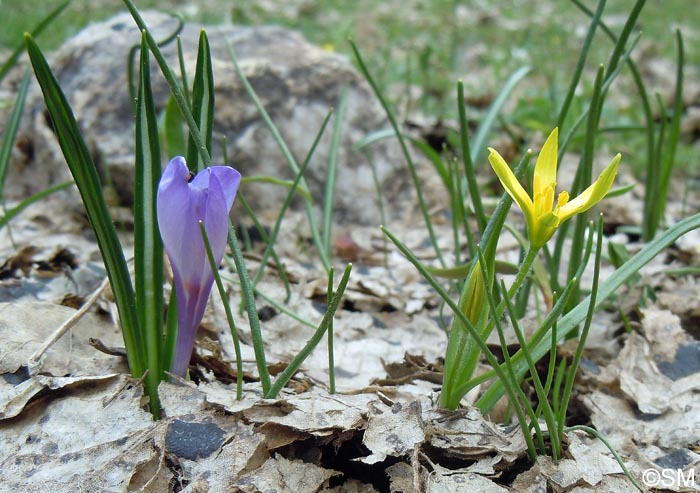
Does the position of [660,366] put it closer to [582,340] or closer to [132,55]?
[582,340]

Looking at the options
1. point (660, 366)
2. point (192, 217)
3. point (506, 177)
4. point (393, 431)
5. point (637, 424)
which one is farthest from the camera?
point (660, 366)

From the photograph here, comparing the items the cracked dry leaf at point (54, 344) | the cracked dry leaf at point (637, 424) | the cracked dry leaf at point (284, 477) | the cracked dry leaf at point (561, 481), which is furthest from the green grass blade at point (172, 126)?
the cracked dry leaf at point (637, 424)

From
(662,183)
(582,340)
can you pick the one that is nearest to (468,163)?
(582,340)

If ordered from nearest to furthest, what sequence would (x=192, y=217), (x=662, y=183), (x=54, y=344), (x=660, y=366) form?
(x=192, y=217) < (x=54, y=344) < (x=660, y=366) < (x=662, y=183)

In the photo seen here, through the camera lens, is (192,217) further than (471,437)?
No

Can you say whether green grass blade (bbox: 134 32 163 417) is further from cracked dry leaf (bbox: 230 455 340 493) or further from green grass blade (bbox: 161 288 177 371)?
cracked dry leaf (bbox: 230 455 340 493)

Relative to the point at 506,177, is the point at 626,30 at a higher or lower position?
higher

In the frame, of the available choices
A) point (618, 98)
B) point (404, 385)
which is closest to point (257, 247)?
point (404, 385)
